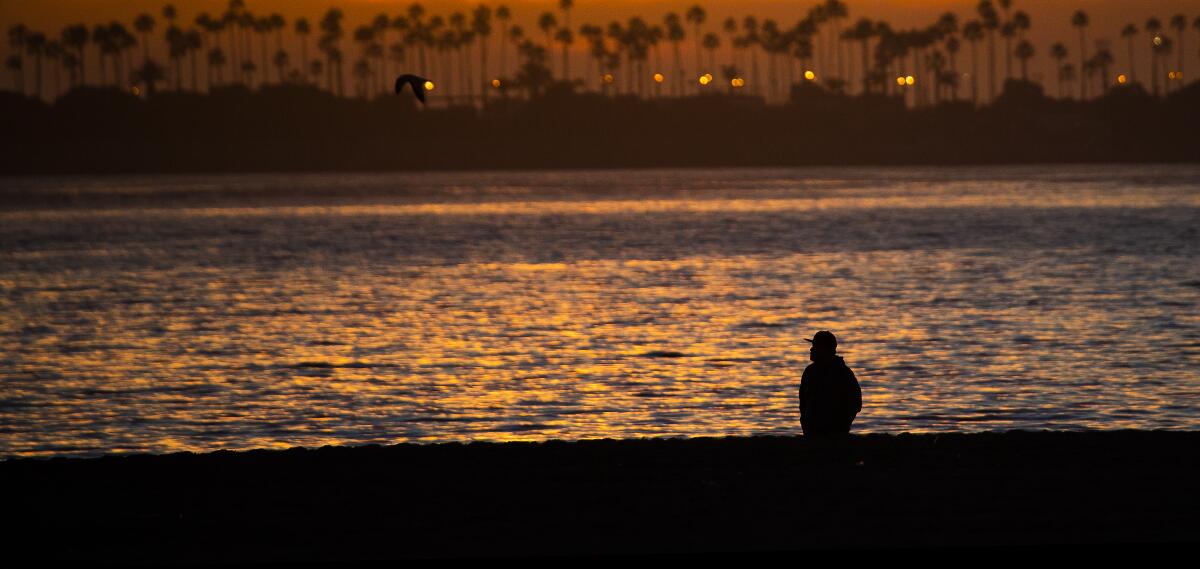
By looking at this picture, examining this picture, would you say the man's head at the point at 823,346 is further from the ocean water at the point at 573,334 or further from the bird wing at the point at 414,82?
the bird wing at the point at 414,82

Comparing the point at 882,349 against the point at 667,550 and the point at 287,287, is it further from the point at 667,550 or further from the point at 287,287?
the point at 287,287

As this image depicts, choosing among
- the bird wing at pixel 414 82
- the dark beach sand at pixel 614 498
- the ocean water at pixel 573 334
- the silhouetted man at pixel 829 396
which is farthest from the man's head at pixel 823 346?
the bird wing at pixel 414 82

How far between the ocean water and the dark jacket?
7.07 meters

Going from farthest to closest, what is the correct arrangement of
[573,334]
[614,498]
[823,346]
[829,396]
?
[573,334] < [829,396] < [823,346] < [614,498]

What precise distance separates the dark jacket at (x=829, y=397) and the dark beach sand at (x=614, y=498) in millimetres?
342

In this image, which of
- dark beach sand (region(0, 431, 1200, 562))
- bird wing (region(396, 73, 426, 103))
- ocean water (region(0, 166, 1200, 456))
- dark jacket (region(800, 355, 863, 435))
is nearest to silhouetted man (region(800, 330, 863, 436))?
dark jacket (region(800, 355, 863, 435))

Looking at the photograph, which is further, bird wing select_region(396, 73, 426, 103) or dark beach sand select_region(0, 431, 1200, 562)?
bird wing select_region(396, 73, 426, 103)

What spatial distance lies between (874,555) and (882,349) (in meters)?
22.9

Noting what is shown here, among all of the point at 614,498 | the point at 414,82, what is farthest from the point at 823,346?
the point at 414,82

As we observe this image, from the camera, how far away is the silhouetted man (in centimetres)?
1317

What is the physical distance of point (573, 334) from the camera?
3519cm

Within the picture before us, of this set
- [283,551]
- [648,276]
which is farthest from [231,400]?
[648,276]

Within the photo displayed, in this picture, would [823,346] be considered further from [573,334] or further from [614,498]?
[573,334]

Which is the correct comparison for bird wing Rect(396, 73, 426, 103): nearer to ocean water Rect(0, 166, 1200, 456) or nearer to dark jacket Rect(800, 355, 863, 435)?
ocean water Rect(0, 166, 1200, 456)
